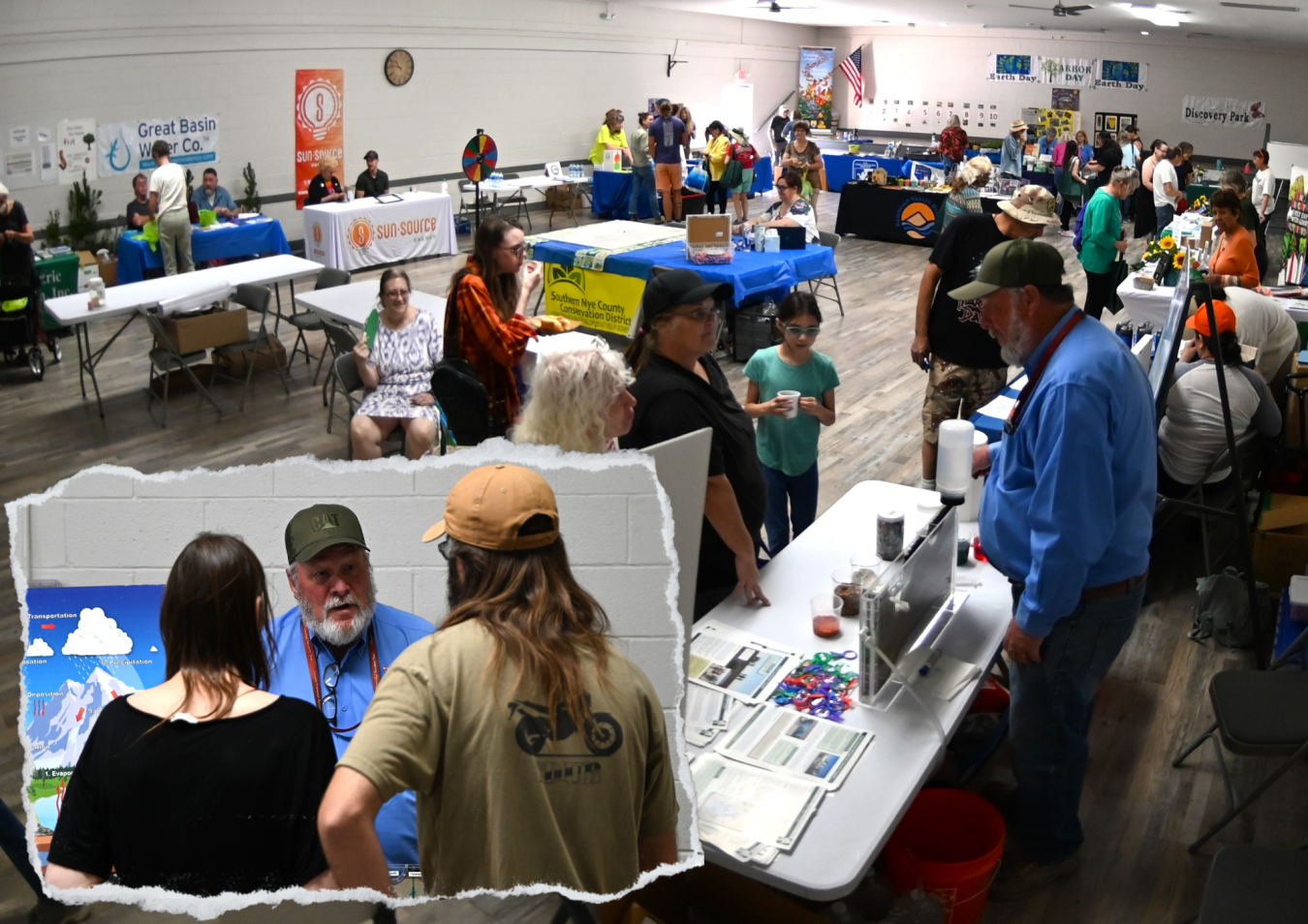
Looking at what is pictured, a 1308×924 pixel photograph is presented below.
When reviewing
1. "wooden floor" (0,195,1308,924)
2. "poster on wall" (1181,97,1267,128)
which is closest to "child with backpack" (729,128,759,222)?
"wooden floor" (0,195,1308,924)

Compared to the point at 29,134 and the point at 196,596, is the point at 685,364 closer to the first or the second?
the point at 196,596

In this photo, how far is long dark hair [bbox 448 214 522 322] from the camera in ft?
12.7

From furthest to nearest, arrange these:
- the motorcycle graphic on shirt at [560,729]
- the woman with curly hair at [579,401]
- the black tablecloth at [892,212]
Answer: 1. the black tablecloth at [892,212]
2. the woman with curly hair at [579,401]
3. the motorcycle graphic on shirt at [560,729]

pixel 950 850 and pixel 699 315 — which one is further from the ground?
pixel 699 315

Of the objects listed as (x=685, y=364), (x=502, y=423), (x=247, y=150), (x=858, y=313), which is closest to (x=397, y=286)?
(x=502, y=423)

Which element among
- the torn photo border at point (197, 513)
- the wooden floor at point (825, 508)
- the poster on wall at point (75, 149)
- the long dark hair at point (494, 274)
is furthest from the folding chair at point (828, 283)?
the torn photo border at point (197, 513)

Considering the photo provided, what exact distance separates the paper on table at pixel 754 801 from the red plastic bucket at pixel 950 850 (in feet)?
1.55

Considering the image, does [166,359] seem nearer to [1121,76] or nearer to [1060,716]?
[1060,716]

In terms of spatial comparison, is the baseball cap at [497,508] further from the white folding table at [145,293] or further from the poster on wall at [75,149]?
the poster on wall at [75,149]

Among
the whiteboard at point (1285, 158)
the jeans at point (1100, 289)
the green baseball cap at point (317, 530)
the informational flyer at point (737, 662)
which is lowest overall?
the informational flyer at point (737, 662)

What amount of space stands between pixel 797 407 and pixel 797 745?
5.46 feet

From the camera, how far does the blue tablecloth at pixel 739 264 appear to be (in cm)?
763

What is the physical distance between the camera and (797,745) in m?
2.30

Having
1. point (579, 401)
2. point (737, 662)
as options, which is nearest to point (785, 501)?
point (737, 662)
